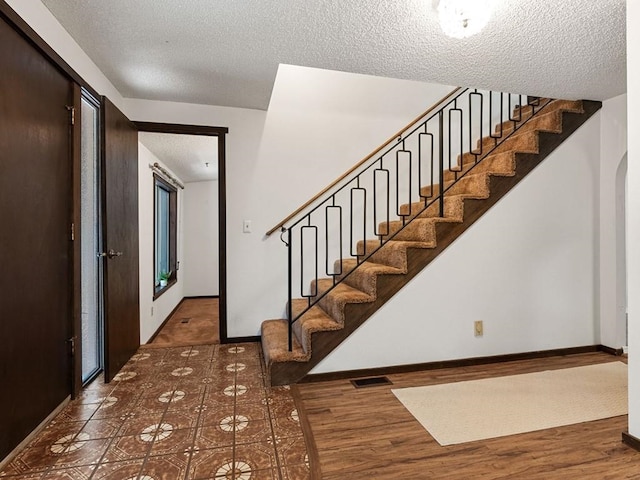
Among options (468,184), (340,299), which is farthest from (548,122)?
(340,299)

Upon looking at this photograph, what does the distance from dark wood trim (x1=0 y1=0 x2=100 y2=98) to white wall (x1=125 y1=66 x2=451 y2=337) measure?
1.03m

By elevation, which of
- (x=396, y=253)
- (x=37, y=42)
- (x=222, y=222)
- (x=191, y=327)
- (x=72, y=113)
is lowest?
(x=191, y=327)

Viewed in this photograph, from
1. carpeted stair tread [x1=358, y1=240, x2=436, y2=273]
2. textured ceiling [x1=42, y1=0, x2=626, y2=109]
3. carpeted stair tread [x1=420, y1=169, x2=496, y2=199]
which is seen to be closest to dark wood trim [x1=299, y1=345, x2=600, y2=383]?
carpeted stair tread [x1=358, y1=240, x2=436, y2=273]

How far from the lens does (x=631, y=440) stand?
66.3 inches

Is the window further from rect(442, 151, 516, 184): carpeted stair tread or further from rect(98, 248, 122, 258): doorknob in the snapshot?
rect(442, 151, 516, 184): carpeted stair tread

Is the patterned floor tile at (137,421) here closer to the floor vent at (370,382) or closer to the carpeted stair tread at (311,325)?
the carpeted stair tread at (311,325)

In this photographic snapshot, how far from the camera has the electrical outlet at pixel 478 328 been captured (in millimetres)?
2793

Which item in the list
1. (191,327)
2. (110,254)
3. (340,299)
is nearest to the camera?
(110,254)

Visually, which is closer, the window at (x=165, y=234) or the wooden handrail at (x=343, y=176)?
the wooden handrail at (x=343, y=176)

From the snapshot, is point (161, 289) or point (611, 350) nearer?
point (611, 350)

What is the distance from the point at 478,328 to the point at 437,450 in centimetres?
137

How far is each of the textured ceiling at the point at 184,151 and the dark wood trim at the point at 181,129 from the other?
0.36 meters

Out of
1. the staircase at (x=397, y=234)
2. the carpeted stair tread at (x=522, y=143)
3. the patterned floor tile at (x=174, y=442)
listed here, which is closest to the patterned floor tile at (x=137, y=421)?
the patterned floor tile at (x=174, y=442)

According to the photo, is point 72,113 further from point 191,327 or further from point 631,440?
point 631,440
